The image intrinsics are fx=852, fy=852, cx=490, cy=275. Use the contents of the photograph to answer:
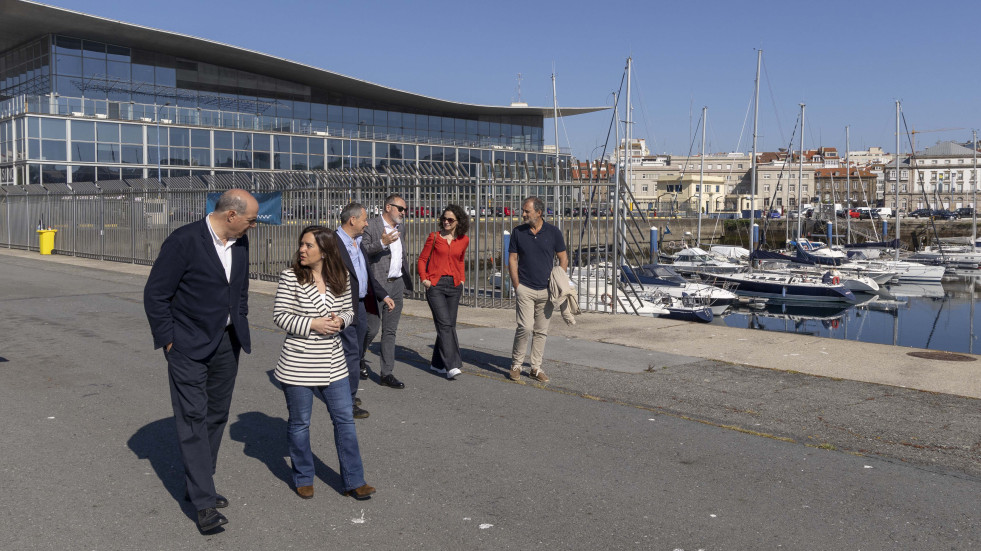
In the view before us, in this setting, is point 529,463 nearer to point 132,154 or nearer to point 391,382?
point 391,382

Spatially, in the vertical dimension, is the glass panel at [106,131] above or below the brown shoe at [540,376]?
above

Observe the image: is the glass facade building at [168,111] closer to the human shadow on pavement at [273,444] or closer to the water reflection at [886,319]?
the water reflection at [886,319]

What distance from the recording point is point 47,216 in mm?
29234

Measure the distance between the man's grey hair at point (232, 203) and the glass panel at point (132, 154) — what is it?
4351cm

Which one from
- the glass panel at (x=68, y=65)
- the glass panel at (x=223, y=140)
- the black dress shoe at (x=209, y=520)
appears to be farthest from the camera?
the glass panel at (x=223, y=140)

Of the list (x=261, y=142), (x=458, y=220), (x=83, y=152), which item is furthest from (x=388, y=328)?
(x=261, y=142)

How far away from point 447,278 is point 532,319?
0.95 m

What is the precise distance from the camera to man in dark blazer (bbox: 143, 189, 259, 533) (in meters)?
4.52

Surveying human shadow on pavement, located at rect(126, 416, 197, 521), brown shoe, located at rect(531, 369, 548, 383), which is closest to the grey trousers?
brown shoe, located at rect(531, 369, 548, 383)

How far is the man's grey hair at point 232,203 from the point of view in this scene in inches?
179


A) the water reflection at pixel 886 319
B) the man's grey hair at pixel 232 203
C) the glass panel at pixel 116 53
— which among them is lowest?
the water reflection at pixel 886 319

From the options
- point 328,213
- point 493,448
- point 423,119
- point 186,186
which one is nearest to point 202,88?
point 423,119

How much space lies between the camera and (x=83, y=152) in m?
42.8

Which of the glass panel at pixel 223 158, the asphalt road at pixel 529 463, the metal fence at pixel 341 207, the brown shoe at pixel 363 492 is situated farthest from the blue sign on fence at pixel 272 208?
the glass panel at pixel 223 158
